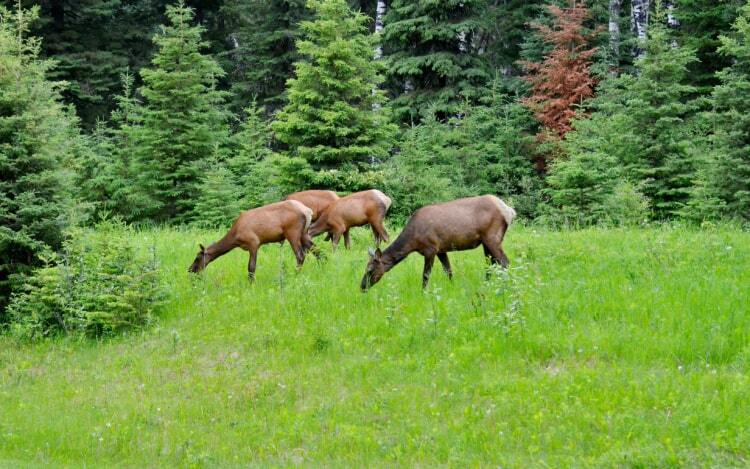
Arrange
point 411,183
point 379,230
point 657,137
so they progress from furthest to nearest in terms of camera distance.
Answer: point 411,183 < point 657,137 < point 379,230

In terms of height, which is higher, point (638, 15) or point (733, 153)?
point (638, 15)

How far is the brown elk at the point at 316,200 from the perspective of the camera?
53.0ft

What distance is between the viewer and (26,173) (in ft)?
44.0

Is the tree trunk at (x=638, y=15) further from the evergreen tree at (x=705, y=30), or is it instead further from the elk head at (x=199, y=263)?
the elk head at (x=199, y=263)

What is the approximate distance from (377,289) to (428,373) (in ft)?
9.95

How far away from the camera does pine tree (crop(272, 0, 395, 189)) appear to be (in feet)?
61.9

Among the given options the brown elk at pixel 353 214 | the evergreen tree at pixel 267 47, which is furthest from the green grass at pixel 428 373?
the evergreen tree at pixel 267 47

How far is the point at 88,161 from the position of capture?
74.2 ft

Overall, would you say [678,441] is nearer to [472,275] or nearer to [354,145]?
[472,275]

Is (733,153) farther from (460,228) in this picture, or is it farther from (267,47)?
(267,47)

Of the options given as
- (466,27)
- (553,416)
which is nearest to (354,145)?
(466,27)

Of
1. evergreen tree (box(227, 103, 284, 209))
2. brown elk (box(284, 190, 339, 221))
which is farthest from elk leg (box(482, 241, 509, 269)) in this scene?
evergreen tree (box(227, 103, 284, 209))

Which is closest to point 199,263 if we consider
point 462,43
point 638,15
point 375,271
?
point 375,271

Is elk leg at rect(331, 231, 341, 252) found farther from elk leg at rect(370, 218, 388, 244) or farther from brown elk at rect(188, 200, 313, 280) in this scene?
brown elk at rect(188, 200, 313, 280)
